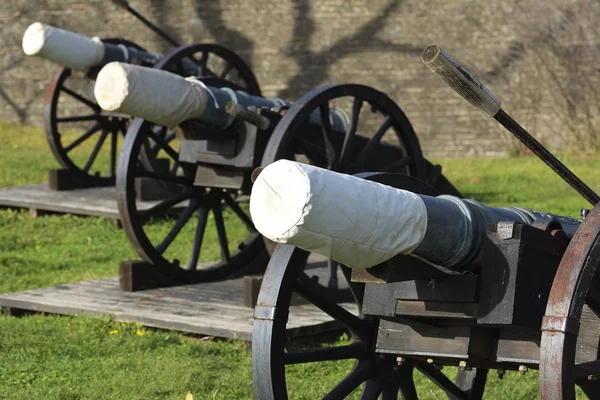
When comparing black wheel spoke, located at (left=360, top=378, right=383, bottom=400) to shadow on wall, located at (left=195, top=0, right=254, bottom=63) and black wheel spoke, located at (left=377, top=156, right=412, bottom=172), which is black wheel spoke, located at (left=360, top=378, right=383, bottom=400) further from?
shadow on wall, located at (left=195, top=0, right=254, bottom=63)

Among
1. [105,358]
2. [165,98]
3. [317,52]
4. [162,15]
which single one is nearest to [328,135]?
[165,98]

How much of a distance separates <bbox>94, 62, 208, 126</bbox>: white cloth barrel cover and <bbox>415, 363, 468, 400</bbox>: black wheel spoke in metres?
2.49

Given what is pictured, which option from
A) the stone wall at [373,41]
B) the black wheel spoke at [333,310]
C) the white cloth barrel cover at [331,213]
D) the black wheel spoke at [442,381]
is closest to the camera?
the white cloth barrel cover at [331,213]

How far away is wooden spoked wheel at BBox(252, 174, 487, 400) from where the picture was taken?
332 cm

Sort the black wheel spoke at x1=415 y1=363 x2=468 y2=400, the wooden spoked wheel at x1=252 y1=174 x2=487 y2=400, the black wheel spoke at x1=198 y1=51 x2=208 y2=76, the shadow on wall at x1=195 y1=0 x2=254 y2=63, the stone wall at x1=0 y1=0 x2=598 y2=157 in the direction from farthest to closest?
the shadow on wall at x1=195 y1=0 x2=254 y2=63, the stone wall at x1=0 y1=0 x2=598 y2=157, the black wheel spoke at x1=198 y1=51 x2=208 y2=76, the black wheel spoke at x1=415 y1=363 x2=468 y2=400, the wooden spoked wheel at x1=252 y1=174 x2=487 y2=400

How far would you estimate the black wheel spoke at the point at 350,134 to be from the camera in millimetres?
6332

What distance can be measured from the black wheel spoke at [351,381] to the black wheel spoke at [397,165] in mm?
2977

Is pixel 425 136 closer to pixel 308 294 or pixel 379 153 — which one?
pixel 379 153

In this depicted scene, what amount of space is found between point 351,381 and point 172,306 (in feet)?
9.29

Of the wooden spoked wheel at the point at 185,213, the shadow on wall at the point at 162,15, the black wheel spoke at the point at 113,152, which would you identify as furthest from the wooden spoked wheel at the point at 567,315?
the shadow on wall at the point at 162,15

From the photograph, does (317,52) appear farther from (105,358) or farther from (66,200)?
(105,358)

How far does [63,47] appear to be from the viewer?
384 inches

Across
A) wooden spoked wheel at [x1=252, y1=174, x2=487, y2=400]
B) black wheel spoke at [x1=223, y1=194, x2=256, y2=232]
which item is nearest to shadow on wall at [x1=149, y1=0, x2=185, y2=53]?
black wheel spoke at [x1=223, y1=194, x2=256, y2=232]

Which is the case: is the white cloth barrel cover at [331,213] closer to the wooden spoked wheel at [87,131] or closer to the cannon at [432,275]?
the cannon at [432,275]
